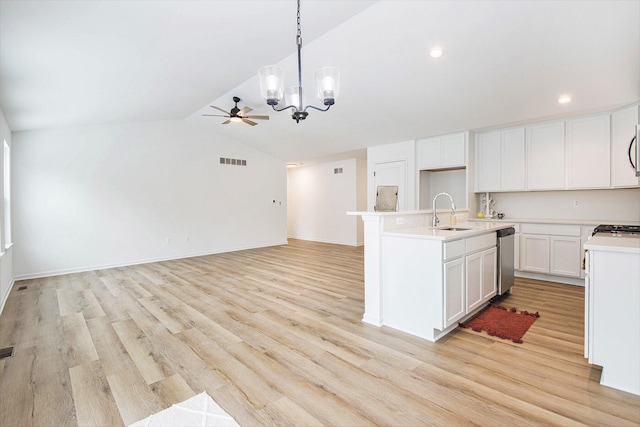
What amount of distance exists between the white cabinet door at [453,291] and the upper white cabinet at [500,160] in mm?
3166

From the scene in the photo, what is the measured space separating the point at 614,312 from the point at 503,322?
116cm

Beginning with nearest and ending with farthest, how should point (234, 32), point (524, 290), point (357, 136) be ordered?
1. point (234, 32)
2. point (524, 290)
3. point (357, 136)

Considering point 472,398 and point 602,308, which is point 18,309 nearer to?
point 472,398

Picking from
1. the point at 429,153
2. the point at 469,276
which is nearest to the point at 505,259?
the point at 469,276

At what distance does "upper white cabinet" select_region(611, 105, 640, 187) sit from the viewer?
4.01 meters

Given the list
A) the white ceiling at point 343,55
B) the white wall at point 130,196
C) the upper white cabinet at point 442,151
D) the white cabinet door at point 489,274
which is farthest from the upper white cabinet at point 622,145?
the white wall at point 130,196

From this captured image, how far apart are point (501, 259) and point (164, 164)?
6.71 meters

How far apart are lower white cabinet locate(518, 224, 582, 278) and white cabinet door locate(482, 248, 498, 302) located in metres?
1.64

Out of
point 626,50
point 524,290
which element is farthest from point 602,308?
point 626,50

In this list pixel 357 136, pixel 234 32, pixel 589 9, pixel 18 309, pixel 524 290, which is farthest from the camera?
pixel 357 136

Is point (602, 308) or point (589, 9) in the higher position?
point (589, 9)

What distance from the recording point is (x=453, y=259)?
2.72 meters

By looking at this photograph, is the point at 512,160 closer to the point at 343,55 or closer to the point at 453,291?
the point at 343,55

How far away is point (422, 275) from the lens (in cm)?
272
